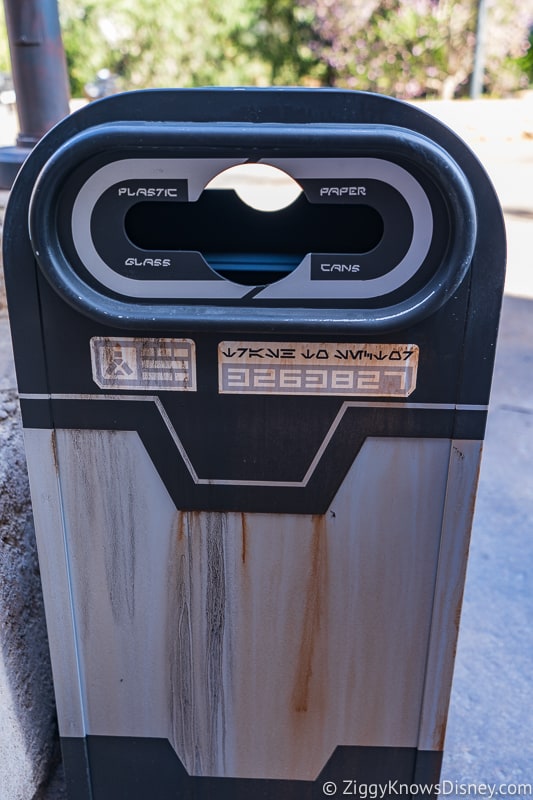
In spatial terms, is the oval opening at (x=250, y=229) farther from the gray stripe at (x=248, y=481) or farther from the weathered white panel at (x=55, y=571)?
the weathered white panel at (x=55, y=571)

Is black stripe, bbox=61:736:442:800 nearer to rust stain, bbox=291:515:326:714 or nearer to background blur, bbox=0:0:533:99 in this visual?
rust stain, bbox=291:515:326:714

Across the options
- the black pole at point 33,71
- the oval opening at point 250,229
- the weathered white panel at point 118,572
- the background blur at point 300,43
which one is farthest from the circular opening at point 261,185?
the weathered white panel at point 118,572

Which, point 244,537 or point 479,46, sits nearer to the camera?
point 244,537

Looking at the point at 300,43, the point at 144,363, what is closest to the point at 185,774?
the point at 144,363

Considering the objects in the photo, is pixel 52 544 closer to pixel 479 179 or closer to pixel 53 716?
pixel 53 716

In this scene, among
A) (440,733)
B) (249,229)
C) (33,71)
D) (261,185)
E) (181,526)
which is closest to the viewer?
(181,526)

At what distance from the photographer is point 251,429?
1.26m

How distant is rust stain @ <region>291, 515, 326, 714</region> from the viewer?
1.33 m

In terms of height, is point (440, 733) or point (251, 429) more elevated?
point (251, 429)

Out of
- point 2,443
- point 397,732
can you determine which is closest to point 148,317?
point 2,443

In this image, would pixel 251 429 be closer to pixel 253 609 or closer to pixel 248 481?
pixel 248 481

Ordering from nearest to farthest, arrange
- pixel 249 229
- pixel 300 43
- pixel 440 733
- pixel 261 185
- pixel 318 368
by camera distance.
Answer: pixel 318 368
pixel 440 733
pixel 249 229
pixel 261 185
pixel 300 43

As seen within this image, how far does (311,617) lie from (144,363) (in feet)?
1.89

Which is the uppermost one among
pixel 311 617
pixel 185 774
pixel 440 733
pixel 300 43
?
pixel 311 617
